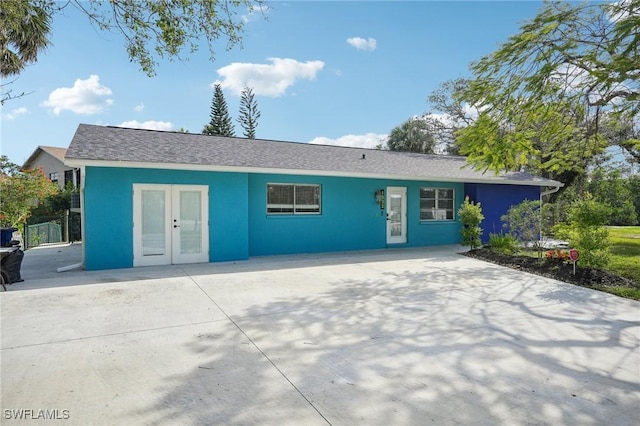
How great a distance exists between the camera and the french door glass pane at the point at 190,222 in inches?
380

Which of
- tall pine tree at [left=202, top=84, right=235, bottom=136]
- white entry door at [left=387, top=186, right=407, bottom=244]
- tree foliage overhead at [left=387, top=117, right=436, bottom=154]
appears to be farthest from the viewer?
tall pine tree at [left=202, top=84, right=235, bottom=136]

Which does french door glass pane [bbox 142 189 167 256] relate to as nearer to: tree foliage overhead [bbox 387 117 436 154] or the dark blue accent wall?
the dark blue accent wall

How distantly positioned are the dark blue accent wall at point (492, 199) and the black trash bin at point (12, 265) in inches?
552

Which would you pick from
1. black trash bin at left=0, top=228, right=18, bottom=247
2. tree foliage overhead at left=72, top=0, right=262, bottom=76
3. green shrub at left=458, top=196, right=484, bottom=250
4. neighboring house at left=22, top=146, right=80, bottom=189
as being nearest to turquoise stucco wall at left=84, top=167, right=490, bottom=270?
green shrub at left=458, top=196, right=484, bottom=250

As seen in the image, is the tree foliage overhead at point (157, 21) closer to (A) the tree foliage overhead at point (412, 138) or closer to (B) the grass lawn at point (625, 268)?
(B) the grass lawn at point (625, 268)

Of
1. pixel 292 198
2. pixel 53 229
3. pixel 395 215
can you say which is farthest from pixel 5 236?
pixel 395 215

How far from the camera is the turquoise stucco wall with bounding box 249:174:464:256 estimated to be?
11.2 metres

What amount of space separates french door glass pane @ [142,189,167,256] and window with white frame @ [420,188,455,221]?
905cm

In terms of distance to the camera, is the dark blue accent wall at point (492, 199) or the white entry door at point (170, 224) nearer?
the white entry door at point (170, 224)

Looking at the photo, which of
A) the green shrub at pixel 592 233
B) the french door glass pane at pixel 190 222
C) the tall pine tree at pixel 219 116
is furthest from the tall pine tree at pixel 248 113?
the green shrub at pixel 592 233

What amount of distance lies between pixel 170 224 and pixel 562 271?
9564mm

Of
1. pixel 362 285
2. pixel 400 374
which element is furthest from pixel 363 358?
pixel 362 285

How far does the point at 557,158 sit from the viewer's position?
370 inches

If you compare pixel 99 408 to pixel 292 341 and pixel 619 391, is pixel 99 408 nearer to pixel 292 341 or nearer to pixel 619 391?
pixel 292 341
